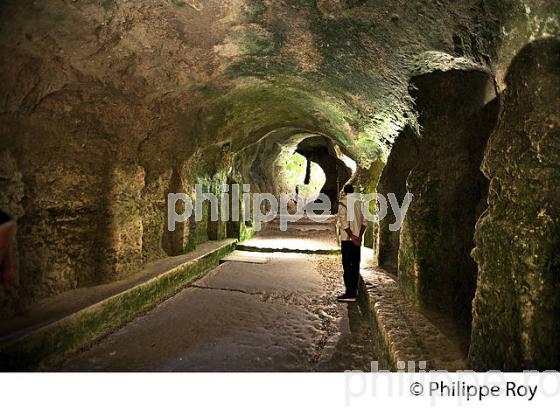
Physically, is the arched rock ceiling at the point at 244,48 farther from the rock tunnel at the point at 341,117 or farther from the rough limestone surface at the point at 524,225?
the rough limestone surface at the point at 524,225

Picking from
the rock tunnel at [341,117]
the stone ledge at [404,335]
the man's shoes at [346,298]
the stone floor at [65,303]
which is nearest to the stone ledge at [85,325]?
the stone floor at [65,303]

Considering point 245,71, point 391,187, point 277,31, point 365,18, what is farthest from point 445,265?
point 245,71

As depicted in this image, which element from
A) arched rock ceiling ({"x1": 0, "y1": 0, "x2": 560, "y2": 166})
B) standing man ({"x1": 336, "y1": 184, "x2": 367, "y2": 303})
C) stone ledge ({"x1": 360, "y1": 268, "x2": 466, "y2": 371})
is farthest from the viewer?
standing man ({"x1": 336, "y1": 184, "x2": 367, "y2": 303})

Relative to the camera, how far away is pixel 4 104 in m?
3.45

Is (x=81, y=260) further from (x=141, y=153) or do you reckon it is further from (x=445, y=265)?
(x=445, y=265)

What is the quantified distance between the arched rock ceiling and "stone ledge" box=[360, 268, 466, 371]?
208 cm

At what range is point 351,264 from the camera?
5008 mm

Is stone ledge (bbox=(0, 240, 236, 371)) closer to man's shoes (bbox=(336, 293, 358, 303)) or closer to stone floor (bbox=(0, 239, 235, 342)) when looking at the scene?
stone floor (bbox=(0, 239, 235, 342))

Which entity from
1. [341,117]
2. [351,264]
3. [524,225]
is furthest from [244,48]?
[524,225]

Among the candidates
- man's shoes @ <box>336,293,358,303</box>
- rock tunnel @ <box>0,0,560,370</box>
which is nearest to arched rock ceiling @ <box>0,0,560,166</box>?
rock tunnel @ <box>0,0,560,370</box>

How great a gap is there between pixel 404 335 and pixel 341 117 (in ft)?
14.5

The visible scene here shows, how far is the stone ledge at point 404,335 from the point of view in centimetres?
272

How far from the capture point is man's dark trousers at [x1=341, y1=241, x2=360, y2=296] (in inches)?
195

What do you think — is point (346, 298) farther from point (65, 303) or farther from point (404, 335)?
point (65, 303)
